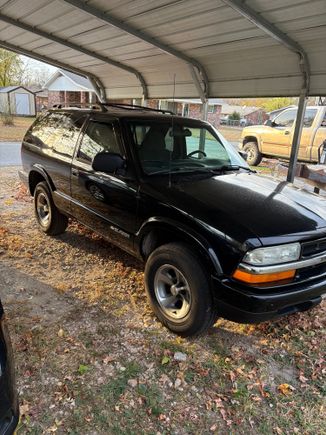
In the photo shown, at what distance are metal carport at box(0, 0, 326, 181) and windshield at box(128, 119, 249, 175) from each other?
1.81 feet

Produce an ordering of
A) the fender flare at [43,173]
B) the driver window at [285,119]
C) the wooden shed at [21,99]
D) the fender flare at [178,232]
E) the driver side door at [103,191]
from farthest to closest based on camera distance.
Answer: the wooden shed at [21,99] < the driver window at [285,119] < the fender flare at [43,173] < the driver side door at [103,191] < the fender flare at [178,232]

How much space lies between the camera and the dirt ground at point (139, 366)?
2494 mm

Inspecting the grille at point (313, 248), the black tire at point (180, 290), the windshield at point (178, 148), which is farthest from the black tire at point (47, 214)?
→ the grille at point (313, 248)

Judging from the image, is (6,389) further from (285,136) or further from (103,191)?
(285,136)

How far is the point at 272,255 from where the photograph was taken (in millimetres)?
2727

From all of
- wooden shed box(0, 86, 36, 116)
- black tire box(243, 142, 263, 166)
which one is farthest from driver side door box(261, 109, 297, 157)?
wooden shed box(0, 86, 36, 116)

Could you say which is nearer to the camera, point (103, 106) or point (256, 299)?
point (256, 299)

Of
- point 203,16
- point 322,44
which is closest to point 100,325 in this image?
point 203,16

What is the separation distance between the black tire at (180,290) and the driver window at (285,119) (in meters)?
11.1

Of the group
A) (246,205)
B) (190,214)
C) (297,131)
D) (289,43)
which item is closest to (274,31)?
(289,43)

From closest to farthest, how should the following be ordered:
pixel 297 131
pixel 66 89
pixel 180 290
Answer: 1. pixel 180 290
2. pixel 297 131
3. pixel 66 89

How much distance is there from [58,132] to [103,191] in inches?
64.9

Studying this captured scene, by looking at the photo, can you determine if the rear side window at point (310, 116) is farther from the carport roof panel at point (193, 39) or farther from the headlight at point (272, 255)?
the headlight at point (272, 255)

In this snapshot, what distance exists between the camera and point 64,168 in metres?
4.70
